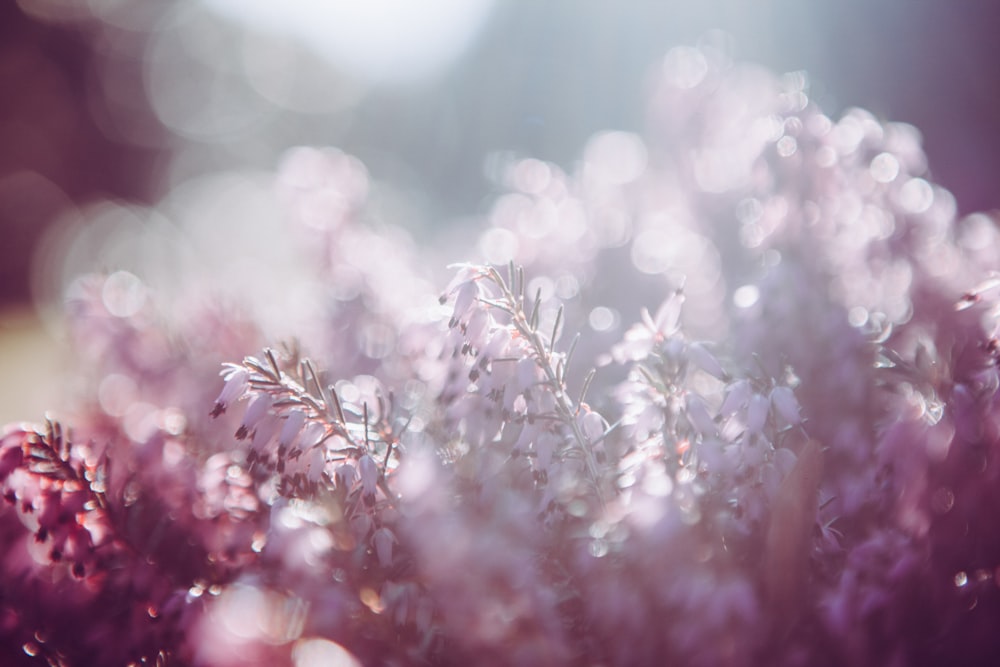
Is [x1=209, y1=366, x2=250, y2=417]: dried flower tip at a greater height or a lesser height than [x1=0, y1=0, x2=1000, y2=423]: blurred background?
lesser

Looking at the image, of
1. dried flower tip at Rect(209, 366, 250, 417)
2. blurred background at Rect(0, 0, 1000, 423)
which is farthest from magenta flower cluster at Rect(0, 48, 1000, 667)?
blurred background at Rect(0, 0, 1000, 423)

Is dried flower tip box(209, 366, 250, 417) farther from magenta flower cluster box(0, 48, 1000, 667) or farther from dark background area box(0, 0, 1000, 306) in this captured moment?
dark background area box(0, 0, 1000, 306)

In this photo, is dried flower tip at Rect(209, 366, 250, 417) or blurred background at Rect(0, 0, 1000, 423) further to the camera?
blurred background at Rect(0, 0, 1000, 423)

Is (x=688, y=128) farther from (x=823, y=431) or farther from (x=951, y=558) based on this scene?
(x=951, y=558)

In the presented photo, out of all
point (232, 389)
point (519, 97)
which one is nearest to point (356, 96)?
point (519, 97)

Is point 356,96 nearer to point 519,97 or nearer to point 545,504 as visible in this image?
point 519,97
